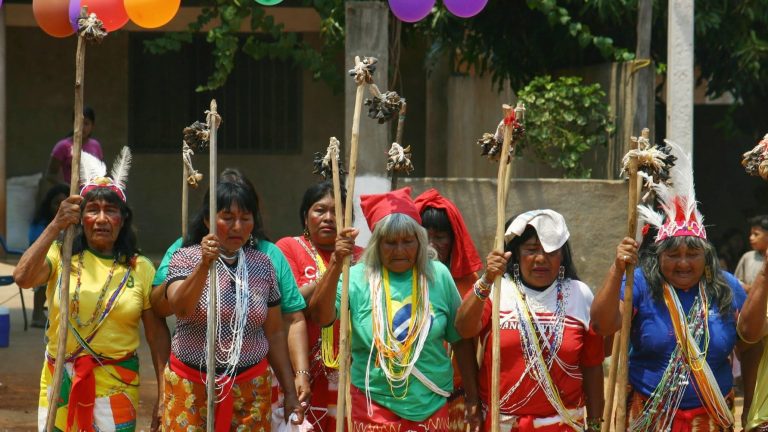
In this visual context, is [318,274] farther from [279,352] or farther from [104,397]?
[104,397]

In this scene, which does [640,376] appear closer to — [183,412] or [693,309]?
[693,309]

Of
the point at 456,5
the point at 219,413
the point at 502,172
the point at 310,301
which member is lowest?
the point at 219,413

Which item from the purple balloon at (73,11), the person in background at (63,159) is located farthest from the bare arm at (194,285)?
the person in background at (63,159)

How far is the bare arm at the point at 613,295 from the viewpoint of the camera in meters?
4.93

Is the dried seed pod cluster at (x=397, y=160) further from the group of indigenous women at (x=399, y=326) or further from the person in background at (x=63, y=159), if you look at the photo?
the person in background at (x=63, y=159)

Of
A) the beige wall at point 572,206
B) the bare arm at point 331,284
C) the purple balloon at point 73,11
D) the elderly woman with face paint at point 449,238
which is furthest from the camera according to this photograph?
the beige wall at point 572,206

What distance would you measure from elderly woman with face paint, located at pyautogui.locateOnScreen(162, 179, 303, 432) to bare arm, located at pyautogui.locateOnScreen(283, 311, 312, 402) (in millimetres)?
69

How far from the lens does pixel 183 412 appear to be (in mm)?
5113

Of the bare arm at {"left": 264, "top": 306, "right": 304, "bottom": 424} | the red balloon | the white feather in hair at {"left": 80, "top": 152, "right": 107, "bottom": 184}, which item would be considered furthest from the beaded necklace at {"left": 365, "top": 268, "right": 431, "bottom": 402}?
the red balloon

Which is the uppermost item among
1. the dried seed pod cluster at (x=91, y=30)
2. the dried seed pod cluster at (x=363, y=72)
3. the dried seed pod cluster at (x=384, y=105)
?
the dried seed pod cluster at (x=91, y=30)

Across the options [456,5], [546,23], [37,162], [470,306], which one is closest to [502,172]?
[470,306]

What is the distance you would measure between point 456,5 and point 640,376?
2.84 m

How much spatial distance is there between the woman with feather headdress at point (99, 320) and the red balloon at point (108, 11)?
4.11 ft

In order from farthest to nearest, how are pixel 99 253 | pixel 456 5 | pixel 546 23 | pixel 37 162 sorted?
pixel 37 162 < pixel 546 23 < pixel 456 5 < pixel 99 253
